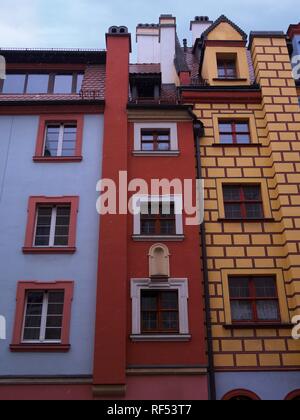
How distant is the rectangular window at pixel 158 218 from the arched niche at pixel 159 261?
2.39 feet

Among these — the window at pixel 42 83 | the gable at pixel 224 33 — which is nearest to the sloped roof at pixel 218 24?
Result: the gable at pixel 224 33

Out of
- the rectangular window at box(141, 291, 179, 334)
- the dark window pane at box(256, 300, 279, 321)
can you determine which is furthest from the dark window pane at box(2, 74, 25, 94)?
the dark window pane at box(256, 300, 279, 321)

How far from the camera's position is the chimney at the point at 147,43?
26164mm

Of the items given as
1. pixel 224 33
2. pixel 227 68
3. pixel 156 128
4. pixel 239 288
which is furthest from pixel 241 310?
pixel 224 33

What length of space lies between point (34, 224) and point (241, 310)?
8.05 metres

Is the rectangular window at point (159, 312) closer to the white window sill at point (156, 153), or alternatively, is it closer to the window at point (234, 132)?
the white window sill at point (156, 153)

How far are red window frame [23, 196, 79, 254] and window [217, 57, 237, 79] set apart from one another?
9350 millimetres

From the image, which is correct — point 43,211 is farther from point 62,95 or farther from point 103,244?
point 62,95

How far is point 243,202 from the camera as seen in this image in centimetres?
1817

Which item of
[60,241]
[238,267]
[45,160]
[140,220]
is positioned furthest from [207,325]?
[45,160]

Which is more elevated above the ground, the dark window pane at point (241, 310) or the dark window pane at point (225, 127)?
the dark window pane at point (225, 127)

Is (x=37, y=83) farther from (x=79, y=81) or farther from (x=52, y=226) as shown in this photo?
(x=52, y=226)

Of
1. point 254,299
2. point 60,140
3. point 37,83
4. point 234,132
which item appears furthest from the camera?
point 37,83

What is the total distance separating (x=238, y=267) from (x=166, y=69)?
1249 cm
